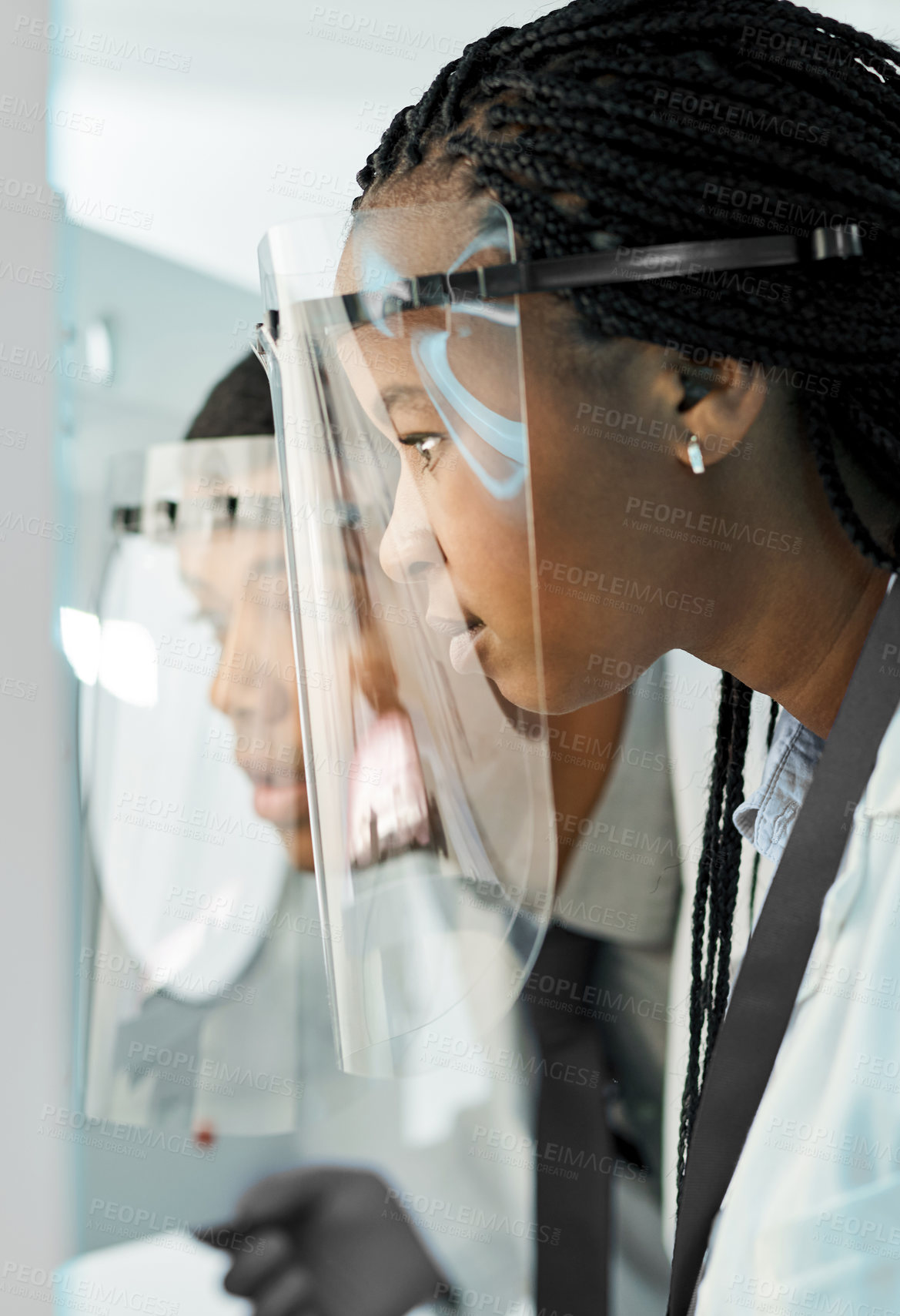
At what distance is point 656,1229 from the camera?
1354mm

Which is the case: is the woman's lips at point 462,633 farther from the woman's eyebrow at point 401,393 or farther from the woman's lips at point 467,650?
the woman's eyebrow at point 401,393

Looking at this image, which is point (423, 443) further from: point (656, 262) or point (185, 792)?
point (185, 792)

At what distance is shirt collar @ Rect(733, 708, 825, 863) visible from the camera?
0.77 metres

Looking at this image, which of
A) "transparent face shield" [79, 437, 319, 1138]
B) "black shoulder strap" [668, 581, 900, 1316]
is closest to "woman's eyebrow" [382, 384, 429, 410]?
"black shoulder strap" [668, 581, 900, 1316]

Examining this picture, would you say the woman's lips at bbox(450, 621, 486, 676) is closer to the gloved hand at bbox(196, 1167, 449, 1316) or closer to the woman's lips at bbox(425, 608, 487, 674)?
the woman's lips at bbox(425, 608, 487, 674)

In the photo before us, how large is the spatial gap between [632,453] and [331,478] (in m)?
Result: 0.22

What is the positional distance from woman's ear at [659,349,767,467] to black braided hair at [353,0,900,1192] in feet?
0.05

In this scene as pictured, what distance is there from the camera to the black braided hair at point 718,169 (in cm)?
58

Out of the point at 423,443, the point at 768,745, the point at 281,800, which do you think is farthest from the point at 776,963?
the point at 281,800

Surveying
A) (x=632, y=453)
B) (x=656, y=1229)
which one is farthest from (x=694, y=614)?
(x=656, y=1229)

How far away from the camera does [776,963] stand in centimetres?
62

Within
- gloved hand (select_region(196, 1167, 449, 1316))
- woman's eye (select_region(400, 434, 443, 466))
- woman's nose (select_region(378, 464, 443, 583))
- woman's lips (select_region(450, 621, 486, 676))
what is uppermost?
woman's eye (select_region(400, 434, 443, 466))

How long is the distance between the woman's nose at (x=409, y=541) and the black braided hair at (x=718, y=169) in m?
0.17

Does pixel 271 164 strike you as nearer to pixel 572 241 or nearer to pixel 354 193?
pixel 354 193
